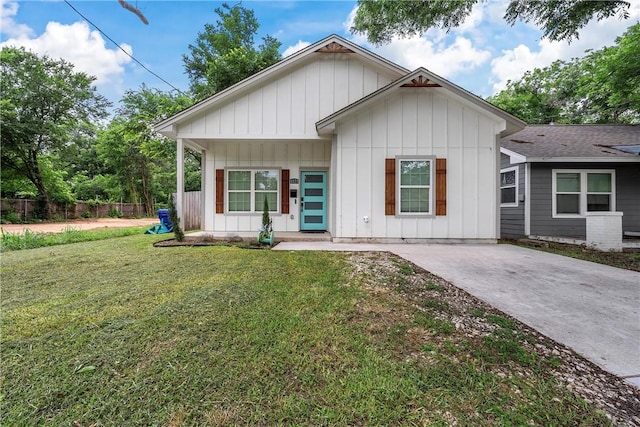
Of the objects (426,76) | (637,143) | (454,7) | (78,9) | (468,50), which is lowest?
(637,143)

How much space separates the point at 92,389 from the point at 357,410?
1.56m

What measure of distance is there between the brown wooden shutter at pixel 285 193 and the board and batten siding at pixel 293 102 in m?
1.47

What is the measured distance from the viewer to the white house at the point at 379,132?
23.7 feet

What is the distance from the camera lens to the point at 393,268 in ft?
14.6

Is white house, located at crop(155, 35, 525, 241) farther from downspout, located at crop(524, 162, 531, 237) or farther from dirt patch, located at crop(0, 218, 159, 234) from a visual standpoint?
dirt patch, located at crop(0, 218, 159, 234)

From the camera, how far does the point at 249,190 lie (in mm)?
8953

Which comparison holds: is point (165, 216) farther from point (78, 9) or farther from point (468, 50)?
point (468, 50)

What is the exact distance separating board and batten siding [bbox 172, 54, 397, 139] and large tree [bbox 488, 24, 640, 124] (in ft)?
40.1

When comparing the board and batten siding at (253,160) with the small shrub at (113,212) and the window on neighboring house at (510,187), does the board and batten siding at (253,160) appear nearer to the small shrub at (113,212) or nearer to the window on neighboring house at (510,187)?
the window on neighboring house at (510,187)

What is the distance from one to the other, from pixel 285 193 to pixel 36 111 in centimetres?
1961

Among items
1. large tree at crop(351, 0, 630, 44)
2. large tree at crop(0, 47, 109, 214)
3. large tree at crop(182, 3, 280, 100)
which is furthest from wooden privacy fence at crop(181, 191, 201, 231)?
large tree at crop(0, 47, 109, 214)

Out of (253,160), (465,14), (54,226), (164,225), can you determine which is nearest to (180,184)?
(253,160)

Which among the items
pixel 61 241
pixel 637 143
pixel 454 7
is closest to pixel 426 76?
pixel 454 7

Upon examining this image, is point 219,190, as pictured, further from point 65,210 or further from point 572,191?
point 65,210
